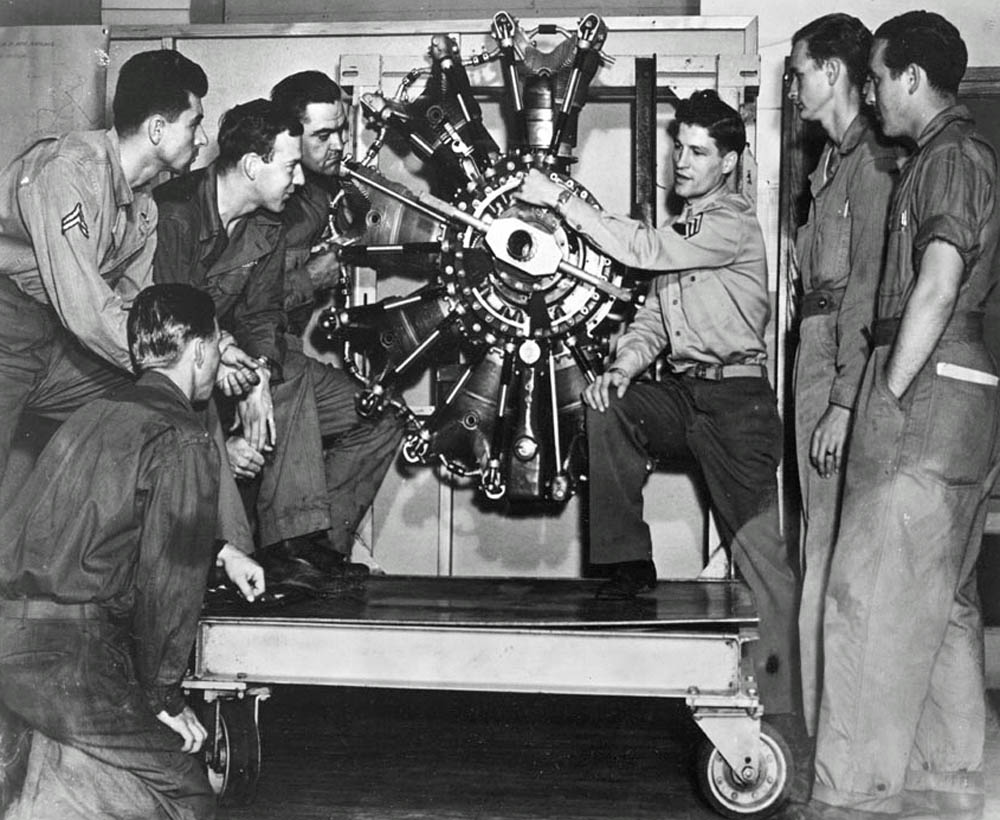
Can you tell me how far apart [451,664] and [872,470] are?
2.90ft

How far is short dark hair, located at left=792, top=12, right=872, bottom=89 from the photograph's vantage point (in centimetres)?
271

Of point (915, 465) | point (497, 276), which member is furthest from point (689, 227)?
point (915, 465)

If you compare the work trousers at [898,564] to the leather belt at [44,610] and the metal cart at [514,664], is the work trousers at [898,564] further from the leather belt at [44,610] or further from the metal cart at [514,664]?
the leather belt at [44,610]

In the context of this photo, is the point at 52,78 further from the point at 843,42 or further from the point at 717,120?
the point at 843,42

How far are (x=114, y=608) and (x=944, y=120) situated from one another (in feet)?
5.81

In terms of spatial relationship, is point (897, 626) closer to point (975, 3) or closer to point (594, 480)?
point (594, 480)

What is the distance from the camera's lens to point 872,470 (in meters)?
2.25

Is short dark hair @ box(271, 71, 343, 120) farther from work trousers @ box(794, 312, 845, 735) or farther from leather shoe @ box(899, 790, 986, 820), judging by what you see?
leather shoe @ box(899, 790, 986, 820)

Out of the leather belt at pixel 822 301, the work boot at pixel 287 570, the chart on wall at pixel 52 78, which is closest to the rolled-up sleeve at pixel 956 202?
the leather belt at pixel 822 301

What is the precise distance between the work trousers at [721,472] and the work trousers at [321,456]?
664 mm

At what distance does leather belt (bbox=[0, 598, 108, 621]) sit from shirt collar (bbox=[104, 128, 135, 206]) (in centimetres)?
90

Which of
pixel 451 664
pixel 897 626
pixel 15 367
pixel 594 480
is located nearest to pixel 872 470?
pixel 897 626

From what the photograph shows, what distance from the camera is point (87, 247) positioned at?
2.38 meters

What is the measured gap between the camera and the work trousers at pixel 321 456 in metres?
2.80
